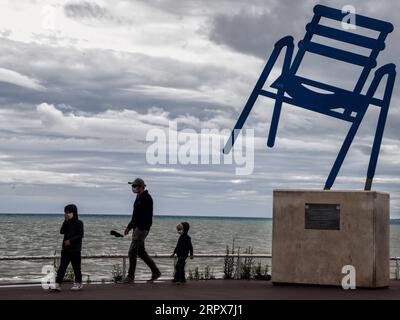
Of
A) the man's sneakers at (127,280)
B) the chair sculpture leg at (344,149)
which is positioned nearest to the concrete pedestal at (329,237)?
the chair sculpture leg at (344,149)

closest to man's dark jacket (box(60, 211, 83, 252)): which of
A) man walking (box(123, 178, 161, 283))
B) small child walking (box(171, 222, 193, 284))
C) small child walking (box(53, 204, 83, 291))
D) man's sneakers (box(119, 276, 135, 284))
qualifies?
small child walking (box(53, 204, 83, 291))

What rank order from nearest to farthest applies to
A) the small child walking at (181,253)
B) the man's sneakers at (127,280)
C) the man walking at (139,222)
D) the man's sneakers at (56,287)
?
the man's sneakers at (56,287) → the man walking at (139,222) → the man's sneakers at (127,280) → the small child walking at (181,253)

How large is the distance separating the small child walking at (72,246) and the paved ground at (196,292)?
27 centimetres

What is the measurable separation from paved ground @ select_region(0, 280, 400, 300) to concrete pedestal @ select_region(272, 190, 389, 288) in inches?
12.8

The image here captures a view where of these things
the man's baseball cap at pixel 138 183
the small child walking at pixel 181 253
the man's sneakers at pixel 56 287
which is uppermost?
the man's baseball cap at pixel 138 183

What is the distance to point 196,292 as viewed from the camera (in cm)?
1576

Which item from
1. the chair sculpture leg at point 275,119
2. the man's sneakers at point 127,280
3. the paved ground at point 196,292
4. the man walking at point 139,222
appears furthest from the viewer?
the chair sculpture leg at point 275,119

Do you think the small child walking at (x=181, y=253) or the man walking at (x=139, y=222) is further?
the small child walking at (x=181, y=253)

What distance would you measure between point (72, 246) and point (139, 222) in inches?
74.5

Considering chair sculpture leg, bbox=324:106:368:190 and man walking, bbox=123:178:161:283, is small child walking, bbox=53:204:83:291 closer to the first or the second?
man walking, bbox=123:178:161:283

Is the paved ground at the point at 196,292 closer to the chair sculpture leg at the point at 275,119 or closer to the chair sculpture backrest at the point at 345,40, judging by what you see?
the chair sculpture leg at the point at 275,119

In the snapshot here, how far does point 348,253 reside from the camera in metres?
16.9

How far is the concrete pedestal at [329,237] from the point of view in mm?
16875

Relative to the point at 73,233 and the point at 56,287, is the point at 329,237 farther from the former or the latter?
the point at 56,287
